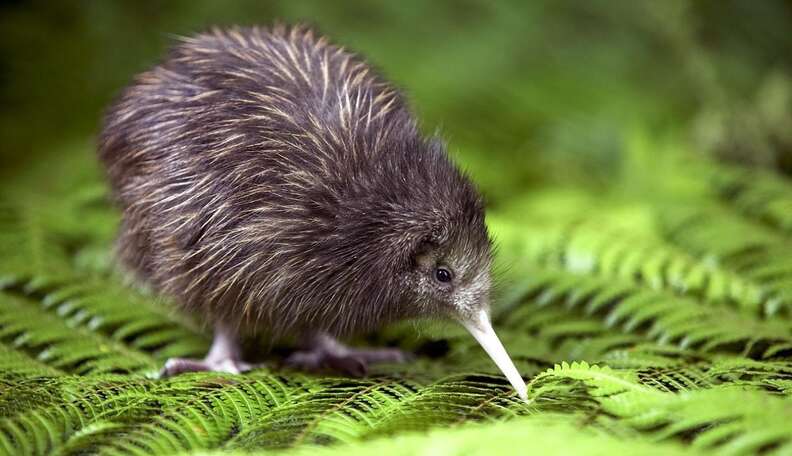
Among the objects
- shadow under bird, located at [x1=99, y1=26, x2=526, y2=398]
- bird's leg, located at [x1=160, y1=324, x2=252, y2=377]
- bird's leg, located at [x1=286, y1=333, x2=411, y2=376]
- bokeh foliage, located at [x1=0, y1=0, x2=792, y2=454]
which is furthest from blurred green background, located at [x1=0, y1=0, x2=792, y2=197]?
bird's leg, located at [x1=160, y1=324, x2=252, y2=377]

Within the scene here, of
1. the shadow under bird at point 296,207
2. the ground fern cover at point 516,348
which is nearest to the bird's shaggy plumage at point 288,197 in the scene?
the shadow under bird at point 296,207

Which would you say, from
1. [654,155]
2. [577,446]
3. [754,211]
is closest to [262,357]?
[577,446]

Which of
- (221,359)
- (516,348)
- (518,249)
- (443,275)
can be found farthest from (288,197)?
(518,249)

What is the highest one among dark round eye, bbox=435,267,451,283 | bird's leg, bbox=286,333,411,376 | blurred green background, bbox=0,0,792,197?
blurred green background, bbox=0,0,792,197

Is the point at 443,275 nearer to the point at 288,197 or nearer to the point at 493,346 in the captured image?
the point at 493,346

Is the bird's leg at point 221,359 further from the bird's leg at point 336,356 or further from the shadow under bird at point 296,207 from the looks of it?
the bird's leg at point 336,356

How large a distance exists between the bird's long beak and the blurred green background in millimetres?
2131

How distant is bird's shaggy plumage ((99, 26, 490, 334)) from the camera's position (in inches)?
110

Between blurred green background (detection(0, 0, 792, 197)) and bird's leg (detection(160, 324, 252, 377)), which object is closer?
bird's leg (detection(160, 324, 252, 377))

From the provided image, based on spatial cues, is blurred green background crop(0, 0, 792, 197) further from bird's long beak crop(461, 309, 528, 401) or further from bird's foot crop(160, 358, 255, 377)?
bird's foot crop(160, 358, 255, 377)

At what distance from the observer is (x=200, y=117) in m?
2.97

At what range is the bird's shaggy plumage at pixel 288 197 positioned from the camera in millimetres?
2803

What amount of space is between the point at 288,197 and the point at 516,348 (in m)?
1.05

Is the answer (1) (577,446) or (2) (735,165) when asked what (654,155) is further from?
(1) (577,446)
